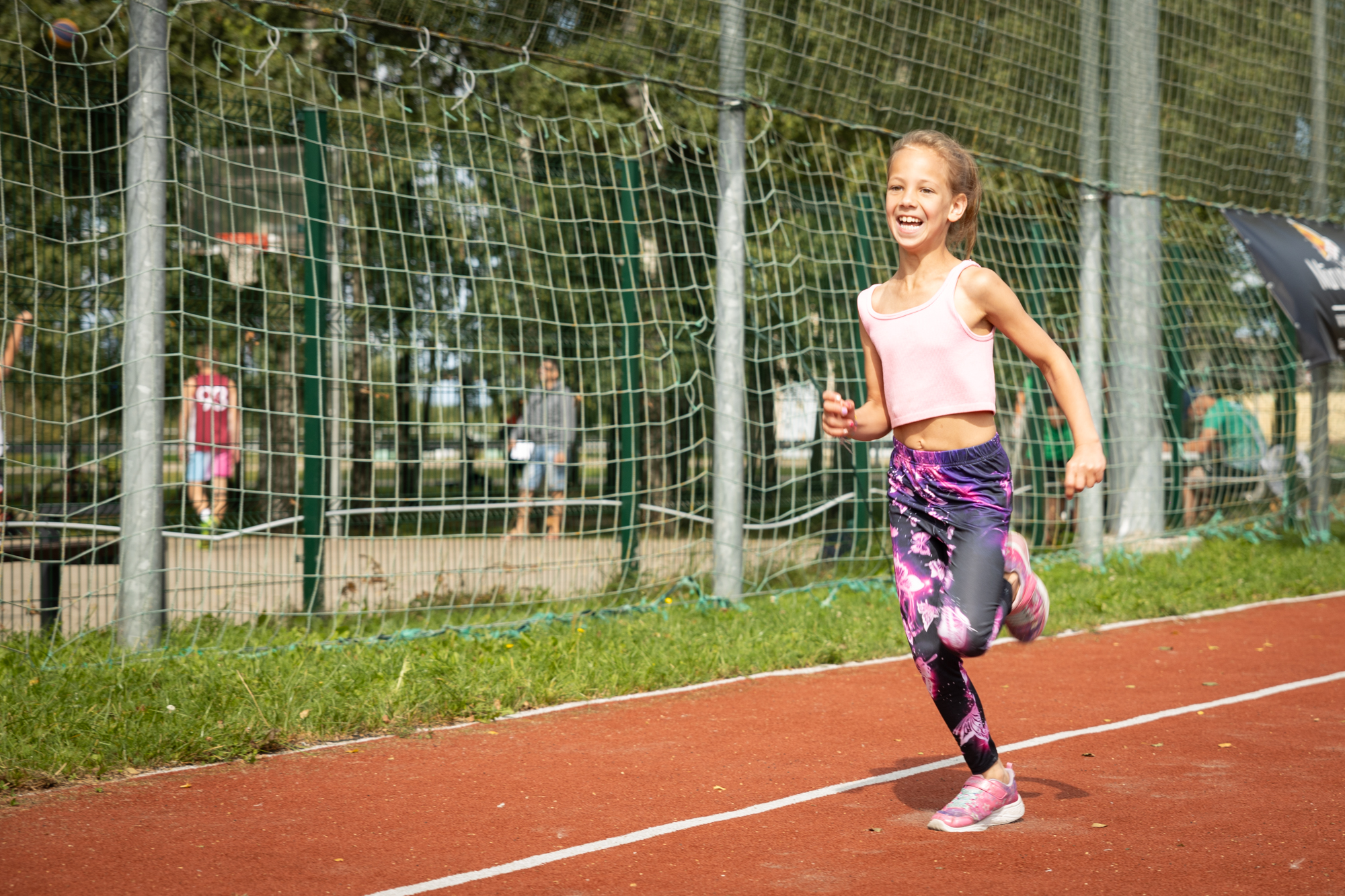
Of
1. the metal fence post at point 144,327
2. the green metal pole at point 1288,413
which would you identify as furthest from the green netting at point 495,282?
the green metal pole at point 1288,413

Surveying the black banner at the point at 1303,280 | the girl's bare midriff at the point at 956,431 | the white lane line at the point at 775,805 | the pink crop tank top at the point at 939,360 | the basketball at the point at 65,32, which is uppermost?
the basketball at the point at 65,32

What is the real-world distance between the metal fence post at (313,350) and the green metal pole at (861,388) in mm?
4332

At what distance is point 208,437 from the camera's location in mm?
7547

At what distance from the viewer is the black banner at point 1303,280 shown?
11344mm

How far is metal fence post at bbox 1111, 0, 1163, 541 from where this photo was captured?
35.3ft

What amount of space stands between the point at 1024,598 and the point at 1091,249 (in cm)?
717

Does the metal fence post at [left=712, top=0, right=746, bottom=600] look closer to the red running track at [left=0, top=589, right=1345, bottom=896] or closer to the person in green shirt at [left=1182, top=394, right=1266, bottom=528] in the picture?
the red running track at [left=0, top=589, right=1345, bottom=896]

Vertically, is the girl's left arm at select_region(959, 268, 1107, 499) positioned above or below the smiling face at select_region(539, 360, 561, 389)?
below

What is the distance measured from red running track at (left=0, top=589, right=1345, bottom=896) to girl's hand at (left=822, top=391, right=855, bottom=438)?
1.25 metres

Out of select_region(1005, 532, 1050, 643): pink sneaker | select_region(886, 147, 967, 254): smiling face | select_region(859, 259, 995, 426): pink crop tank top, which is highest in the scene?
select_region(886, 147, 967, 254): smiling face

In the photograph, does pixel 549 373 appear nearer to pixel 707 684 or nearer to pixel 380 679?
pixel 707 684

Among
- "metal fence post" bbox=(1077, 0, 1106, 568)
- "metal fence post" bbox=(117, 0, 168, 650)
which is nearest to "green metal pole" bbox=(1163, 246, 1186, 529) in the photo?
"metal fence post" bbox=(1077, 0, 1106, 568)

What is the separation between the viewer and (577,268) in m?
10.0

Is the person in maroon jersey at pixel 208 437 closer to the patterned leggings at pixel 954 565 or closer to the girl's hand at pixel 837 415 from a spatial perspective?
the girl's hand at pixel 837 415
